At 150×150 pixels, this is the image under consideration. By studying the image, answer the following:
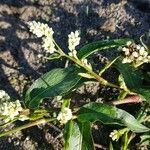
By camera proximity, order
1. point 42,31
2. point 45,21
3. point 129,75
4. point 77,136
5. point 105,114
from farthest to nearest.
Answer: point 45,21
point 129,75
point 77,136
point 105,114
point 42,31

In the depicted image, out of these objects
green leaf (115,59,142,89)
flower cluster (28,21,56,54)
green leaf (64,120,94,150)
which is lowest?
green leaf (64,120,94,150)

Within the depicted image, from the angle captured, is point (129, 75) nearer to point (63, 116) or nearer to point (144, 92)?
point (144, 92)

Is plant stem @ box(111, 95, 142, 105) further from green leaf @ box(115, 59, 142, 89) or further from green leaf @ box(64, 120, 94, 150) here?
green leaf @ box(64, 120, 94, 150)

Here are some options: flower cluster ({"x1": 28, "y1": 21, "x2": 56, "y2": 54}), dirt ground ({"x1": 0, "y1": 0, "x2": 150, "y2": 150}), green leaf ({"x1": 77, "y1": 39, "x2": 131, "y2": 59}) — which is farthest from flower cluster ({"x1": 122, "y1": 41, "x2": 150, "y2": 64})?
dirt ground ({"x1": 0, "y1": 0, "x2": 150, "y2": 150})

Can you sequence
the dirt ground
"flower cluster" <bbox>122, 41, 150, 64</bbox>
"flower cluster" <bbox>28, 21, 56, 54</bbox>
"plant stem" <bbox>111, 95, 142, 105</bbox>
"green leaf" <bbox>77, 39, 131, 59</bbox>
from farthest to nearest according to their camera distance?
the dirt ground
"plant stem" <bbox>111, 95, 142, 105</bbox>
"green leaf" <bbox>77, 39, 131, 59</bbox>
"flower cluster" <bbox>122, 41, 150, 64</bbox>
"flower cluster" <bbox>28, 21, 56, 54</bbox>

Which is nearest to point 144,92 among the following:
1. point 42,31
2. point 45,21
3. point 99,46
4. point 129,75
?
point 129,75

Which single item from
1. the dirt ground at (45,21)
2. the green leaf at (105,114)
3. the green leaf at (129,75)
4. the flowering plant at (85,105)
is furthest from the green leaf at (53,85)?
the dirt ground at (45,21)

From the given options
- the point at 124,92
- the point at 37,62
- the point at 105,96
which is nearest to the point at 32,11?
the point at 37,62

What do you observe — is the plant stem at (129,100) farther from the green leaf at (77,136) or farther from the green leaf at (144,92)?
the green leaf at (77,136)

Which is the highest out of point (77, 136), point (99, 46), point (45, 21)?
point (45, 21)
